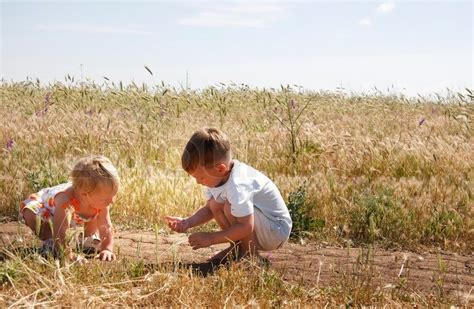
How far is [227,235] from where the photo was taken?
4.04m

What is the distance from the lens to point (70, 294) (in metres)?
3.31

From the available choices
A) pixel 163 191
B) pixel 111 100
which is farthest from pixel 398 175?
pixel 111 100

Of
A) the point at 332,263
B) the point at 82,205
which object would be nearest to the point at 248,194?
the point at 332,263

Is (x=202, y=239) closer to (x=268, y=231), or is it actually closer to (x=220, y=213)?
(x=220, y=213)

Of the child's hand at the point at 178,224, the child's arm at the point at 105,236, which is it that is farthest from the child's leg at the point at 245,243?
the child's arm at the point at 105,236

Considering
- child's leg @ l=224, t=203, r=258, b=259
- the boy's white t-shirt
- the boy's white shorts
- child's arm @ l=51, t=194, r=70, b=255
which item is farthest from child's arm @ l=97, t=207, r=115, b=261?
the boy's white shorts

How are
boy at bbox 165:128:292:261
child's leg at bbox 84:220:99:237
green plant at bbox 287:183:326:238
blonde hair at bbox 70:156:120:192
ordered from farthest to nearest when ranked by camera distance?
green plant at bbox 287:183:326:238 → child's leg at bbox 84:220:99:237 → blonde hair at bbox 70:156:120:192 → boy at bbox 165:128:292:261

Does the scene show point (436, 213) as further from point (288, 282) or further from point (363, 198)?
point (288, 282)

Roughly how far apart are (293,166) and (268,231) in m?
2.60

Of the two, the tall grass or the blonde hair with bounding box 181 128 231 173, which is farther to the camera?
the tall grass

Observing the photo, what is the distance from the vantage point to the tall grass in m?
5.35

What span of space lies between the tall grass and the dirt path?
318 millimetres

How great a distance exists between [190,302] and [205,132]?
116 centimetres

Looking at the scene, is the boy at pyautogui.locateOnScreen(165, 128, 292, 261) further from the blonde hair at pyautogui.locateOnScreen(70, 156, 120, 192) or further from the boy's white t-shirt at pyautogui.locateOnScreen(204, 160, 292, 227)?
the blonde hair at pyautogui.locateOnScreen(70, 156, 120, 192)
